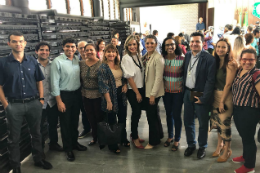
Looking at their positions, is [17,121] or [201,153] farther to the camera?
[201,153]

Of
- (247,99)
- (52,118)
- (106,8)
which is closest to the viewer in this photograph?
(247,99)

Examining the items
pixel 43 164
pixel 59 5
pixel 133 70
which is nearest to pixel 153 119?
pixel 133 70

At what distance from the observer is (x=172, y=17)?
14.7 metres

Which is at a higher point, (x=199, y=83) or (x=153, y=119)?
(x=199, y=83)

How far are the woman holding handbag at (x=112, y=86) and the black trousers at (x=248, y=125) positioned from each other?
4.62ft

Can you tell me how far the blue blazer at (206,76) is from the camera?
242cm

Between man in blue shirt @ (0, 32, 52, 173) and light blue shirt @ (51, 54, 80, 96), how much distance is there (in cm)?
17

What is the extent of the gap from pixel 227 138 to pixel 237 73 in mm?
847

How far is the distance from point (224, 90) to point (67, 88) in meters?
1.92

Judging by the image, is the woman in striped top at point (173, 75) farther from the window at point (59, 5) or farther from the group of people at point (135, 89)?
the window at point (59, 5)

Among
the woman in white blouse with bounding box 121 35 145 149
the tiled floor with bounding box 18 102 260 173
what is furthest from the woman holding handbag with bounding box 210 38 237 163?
the woman in white blouse with bounding box 121 35 145 149

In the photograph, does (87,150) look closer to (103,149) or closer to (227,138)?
(103,149)

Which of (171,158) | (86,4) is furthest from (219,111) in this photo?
(86,4)

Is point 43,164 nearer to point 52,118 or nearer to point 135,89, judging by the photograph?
point 52,118
